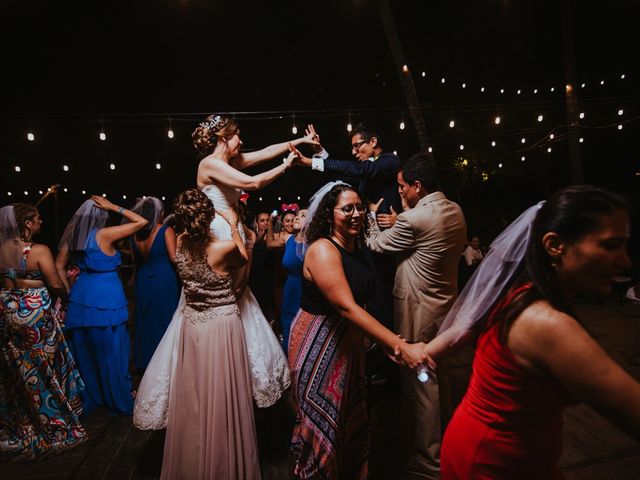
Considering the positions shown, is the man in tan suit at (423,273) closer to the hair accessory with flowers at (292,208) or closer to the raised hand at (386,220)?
the raised hand at (386,220)

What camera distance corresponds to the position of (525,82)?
15.3 metres

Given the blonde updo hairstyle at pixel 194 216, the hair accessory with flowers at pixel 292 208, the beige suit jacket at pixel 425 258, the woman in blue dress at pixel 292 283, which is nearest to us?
the blonde updo hairstyle at pixel 194 216

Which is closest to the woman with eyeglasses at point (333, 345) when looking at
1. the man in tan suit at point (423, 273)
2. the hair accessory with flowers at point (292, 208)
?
the man in tan suit at point (423, 273)

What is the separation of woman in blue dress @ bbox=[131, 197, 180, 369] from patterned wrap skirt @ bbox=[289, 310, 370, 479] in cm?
255

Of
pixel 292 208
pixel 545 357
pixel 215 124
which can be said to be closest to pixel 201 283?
pixel 215 124

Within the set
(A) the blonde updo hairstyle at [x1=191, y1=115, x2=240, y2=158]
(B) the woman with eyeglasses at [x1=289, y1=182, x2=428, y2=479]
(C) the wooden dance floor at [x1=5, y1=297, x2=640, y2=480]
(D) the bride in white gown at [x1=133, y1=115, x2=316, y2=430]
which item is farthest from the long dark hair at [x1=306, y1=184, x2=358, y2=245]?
(C) the wooden dance floor at [x1=5, y1=297, x2=640, y2=480]

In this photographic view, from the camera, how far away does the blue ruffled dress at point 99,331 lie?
138 inches

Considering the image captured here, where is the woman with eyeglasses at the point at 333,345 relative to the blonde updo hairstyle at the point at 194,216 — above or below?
below

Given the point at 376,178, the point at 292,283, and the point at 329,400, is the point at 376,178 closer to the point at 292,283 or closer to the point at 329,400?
the point at 292,283

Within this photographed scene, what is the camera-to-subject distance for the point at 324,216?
7.39ft

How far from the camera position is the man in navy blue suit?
2.88m

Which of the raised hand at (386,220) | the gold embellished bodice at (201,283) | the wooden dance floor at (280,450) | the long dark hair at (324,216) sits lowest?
the wooden dance floor at (280,450)

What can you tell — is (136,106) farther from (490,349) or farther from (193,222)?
(490,349)

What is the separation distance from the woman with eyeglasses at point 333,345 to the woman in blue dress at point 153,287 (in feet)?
8.20
